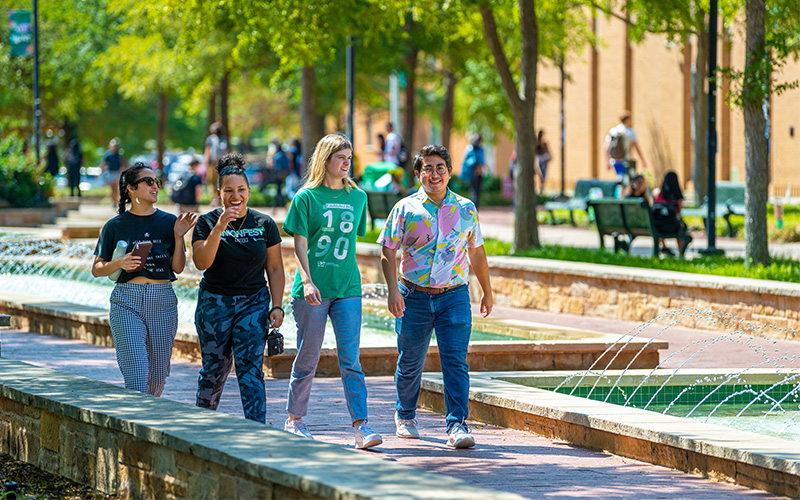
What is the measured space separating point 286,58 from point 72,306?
7.34 meters

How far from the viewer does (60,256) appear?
17.5 meters

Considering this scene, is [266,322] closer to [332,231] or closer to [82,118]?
[332,231]

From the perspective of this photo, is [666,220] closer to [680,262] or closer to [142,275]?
[680,262]

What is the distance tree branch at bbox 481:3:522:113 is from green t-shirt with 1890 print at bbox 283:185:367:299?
922 cm

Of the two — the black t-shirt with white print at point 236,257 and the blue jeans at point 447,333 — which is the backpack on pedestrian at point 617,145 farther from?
the black t-shirt with white print at point 236,257

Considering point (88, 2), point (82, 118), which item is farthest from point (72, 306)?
point (82, 118)

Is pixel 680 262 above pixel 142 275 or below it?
below

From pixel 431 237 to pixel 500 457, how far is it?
1336 millimetres

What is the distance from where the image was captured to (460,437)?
6871 mm

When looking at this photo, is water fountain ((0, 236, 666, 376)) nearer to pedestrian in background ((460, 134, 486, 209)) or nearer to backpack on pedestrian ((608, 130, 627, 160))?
backpack on pedestrian ((608, 130, 627, 160))

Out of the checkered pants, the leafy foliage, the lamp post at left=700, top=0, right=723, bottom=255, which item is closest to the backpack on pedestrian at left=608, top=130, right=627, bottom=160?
the leafy foliage

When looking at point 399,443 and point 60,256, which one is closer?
point 399,443

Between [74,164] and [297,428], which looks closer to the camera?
[297,428]

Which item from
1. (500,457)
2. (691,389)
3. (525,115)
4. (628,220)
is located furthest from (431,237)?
(628,220)
